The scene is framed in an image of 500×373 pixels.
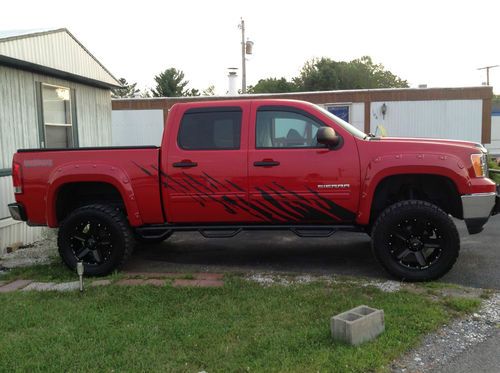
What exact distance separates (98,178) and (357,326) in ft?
11.3

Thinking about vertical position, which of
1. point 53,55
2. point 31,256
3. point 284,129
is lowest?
point 31,256

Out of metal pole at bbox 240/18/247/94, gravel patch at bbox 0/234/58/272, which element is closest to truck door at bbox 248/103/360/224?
gravel patch at bbox 0/234/58/272

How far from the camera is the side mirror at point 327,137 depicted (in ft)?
16.8

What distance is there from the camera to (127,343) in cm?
372

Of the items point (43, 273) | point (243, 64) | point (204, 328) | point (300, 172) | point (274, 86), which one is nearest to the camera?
point (204, 328)

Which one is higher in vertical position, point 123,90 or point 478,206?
point 123,90

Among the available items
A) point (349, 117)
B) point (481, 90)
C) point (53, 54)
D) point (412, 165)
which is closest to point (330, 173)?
point (412, 165)

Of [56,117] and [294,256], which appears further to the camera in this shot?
[56,117]

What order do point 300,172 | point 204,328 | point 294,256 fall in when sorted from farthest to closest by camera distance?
point 294,256, point 300,172, point 204,328

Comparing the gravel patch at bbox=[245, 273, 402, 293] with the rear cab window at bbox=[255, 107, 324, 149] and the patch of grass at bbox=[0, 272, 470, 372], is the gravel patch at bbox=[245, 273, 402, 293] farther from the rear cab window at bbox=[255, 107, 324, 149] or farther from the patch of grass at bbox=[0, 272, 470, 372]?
the rear cab window at bbox=[255, 107, 324, 149]

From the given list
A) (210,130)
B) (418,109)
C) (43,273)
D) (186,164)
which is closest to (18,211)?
(43,273)

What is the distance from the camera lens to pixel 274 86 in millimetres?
55750

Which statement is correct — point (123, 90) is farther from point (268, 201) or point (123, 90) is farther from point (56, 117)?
point (268, 201)

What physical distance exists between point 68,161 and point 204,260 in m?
2.13
